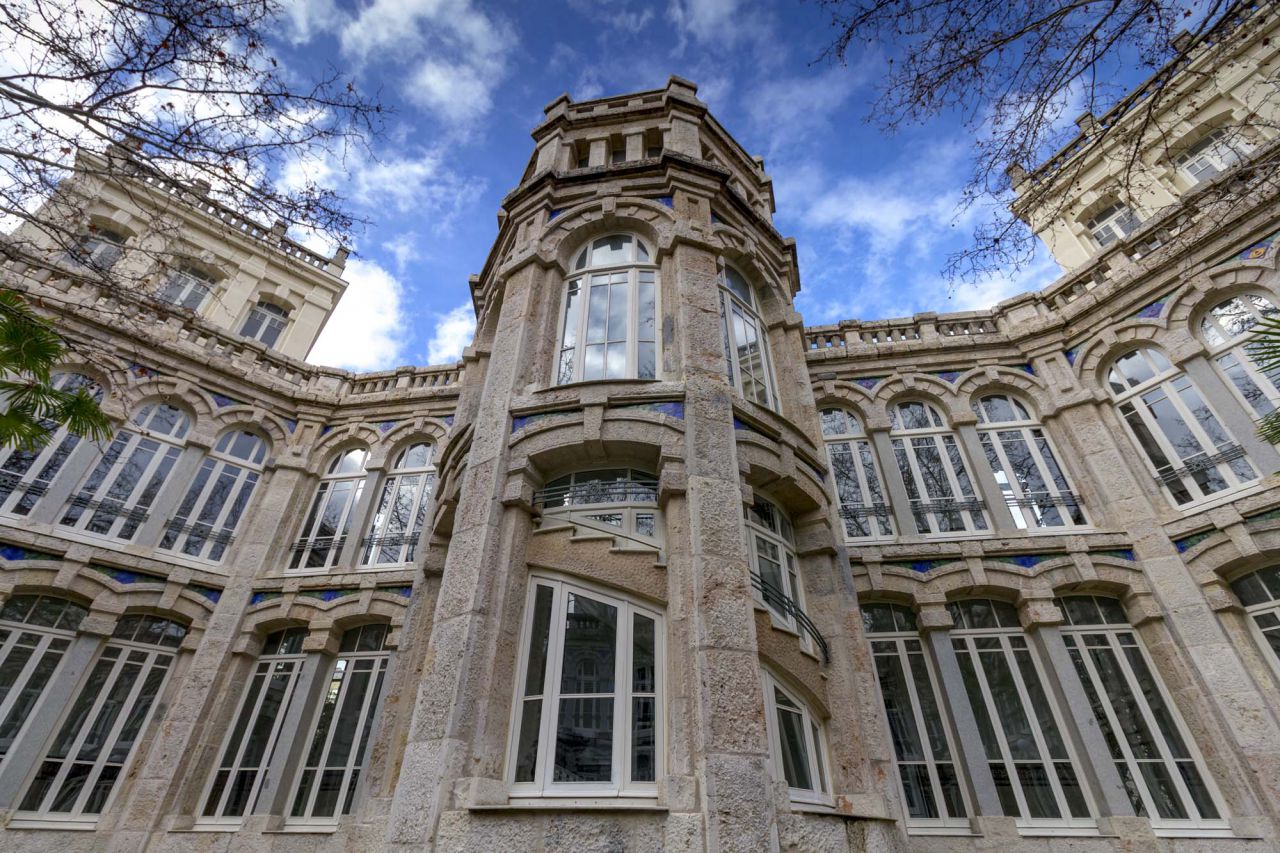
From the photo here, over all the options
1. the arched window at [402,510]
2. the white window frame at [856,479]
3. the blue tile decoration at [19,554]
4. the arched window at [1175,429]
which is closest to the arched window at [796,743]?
the white window frame at [856,479]

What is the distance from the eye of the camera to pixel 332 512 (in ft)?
38.7

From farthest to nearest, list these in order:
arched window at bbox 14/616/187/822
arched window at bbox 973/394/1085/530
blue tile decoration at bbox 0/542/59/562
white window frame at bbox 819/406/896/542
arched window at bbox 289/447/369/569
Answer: arched window at bbox 289/447/369/569 < white window frame at bbox 819/406/896/542 < arched window at bbox 973/394/1085/530 < blue tile decoration at bbox 0/542/59/562 < arched window at bbox 14/616/187/822

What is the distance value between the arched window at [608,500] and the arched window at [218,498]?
7.94 metres

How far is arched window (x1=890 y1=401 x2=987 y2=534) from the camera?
390 inches

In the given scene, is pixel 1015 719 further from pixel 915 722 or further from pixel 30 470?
pixel 30 470

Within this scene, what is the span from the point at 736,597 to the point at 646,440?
1842 millimetres

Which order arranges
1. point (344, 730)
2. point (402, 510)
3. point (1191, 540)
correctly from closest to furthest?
point (1191, 540) < point (344, 730) < point (402, 510)

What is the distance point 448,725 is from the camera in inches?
194

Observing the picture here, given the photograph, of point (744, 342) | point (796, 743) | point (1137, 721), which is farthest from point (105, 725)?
point (1137, 721)

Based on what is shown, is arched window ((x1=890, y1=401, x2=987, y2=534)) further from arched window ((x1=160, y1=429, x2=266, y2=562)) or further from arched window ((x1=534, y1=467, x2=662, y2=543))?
arched window ((x1=160, y1=429, x2=266, y2=562))

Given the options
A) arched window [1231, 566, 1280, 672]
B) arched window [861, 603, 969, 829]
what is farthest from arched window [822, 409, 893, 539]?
arched window [1231, 566, 1280, 672]

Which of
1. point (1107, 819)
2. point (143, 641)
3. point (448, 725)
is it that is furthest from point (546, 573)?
point (143, 641)

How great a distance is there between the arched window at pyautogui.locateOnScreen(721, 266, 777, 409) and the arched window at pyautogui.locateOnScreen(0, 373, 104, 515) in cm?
991

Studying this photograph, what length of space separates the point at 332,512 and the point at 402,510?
142 cm
